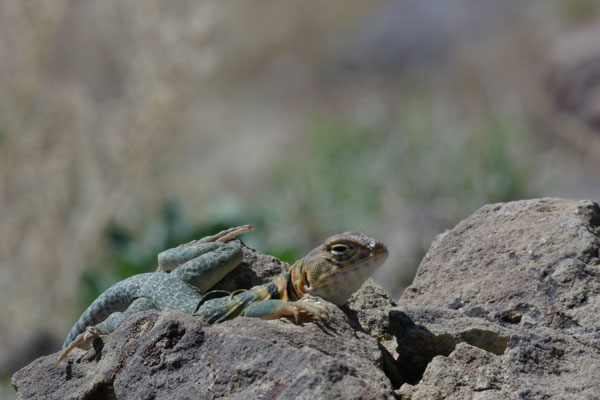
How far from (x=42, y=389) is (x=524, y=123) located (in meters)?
9.55

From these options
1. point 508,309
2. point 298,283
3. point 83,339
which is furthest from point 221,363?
point 508,309

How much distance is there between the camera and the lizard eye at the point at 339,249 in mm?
2924

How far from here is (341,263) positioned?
9.62 feet

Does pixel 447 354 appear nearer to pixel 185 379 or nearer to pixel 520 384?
pixel 520 384

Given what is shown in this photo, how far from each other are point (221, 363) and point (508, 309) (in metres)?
1.17

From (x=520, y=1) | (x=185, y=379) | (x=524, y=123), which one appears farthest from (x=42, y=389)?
(x=520, y=1)

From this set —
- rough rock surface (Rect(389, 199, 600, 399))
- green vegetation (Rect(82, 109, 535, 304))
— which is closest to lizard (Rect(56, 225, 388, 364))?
rough rock surface (Rect(389, 199, 600, 399))

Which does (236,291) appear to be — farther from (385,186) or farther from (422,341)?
(385,186)

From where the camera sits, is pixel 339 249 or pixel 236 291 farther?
pixel 236 291

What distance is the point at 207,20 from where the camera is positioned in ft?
27.9

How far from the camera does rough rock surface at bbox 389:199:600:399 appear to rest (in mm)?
2713

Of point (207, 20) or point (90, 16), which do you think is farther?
point (90, 16)

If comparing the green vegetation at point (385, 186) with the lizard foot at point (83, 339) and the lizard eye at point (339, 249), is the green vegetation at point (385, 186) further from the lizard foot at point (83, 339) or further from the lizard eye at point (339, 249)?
the lizard eye at point (339, 249)

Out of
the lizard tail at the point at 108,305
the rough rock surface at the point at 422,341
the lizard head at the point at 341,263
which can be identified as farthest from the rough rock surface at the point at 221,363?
the lizard tail at the point at 108,305
